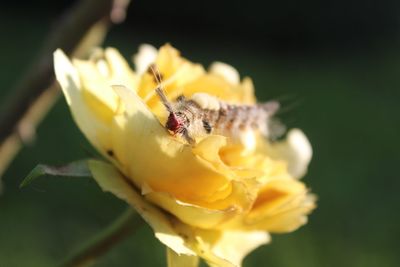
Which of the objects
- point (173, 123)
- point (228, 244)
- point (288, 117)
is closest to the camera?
point (173, 123)

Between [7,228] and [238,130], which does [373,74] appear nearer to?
[7,228]

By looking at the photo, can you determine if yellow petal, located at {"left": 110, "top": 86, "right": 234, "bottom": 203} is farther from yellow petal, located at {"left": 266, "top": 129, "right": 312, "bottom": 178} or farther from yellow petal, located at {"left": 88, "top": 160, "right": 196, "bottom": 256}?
yellow petal, located at {"left": 266, "top": 129, "right": 312, "bottom": 178}

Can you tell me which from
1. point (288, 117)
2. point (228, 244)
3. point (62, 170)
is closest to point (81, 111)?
point (62, 170)

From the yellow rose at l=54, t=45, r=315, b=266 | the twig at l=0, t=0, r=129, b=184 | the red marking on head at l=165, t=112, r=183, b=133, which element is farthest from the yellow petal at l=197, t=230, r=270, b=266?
the twig at l=0, t=0, r=129, b=184

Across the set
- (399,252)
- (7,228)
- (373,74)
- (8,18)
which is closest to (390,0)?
(373,74)

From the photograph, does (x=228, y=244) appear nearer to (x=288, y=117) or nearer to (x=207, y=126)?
(x=207, y=126)

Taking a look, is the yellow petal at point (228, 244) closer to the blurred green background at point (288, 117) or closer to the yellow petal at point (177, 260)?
the yellow petal at point (177, 260)

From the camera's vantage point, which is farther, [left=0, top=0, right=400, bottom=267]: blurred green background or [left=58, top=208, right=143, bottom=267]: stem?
[left=0, top=0, right=400, bottom=267]: blurred green background
